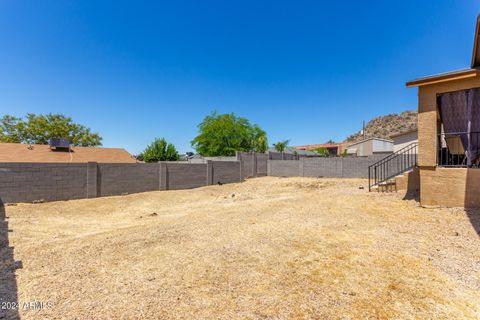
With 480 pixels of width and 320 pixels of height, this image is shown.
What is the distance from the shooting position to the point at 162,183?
1277cm

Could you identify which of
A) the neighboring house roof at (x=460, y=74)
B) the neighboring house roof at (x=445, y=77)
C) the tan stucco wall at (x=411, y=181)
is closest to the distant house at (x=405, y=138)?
the tan stucco wall at (x=411, y=181)

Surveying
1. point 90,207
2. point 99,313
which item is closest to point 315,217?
point 99,313

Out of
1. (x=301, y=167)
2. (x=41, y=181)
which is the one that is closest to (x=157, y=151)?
(x=301, y=167)

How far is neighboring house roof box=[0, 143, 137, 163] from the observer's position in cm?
1566

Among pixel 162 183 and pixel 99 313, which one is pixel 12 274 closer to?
pixel 99 313

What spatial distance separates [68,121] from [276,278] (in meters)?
35.0

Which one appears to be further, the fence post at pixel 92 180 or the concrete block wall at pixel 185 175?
the concrete block wall at pixel 185 175

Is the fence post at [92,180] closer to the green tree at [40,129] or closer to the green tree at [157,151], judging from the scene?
the green tree at [157,151]

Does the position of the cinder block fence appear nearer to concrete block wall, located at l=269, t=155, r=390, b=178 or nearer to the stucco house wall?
concrete block wall, located at l=269, t=155, r=390, b=178

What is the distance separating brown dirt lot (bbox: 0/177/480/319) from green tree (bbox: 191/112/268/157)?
2298cm

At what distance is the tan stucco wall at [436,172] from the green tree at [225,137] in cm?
2285

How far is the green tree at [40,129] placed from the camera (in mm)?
26133

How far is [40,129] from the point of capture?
27094mm

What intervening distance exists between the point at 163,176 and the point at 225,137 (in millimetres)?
16977
